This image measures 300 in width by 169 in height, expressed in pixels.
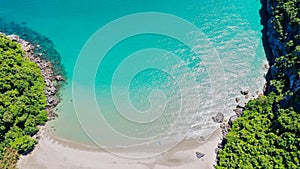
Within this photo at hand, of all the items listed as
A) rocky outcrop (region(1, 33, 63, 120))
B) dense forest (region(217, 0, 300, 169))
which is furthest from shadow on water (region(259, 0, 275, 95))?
rocky outcrop (region(1, 33, 63, 120))

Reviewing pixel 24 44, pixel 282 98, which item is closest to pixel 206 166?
pixel 282 98

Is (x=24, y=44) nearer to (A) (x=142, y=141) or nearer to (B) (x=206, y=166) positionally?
(A) (x=142, y=141)

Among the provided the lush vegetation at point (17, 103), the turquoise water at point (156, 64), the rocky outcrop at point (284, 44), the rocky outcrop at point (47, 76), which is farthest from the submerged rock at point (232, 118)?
the lush vegetation at point (17, 103)

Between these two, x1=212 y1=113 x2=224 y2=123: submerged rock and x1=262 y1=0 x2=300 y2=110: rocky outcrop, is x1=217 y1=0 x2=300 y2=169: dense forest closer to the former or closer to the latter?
x1=262 y1=0 x2=300 y2=110: rocky outcrop

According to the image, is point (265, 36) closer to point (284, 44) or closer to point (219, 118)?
point (284, 44)

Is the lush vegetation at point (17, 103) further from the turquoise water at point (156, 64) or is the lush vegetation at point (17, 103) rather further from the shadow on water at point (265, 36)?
the shadow on water at point (265, 36)

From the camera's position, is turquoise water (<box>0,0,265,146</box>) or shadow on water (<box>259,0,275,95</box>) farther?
shadow on water (<box>259,0,275,95</box>)
